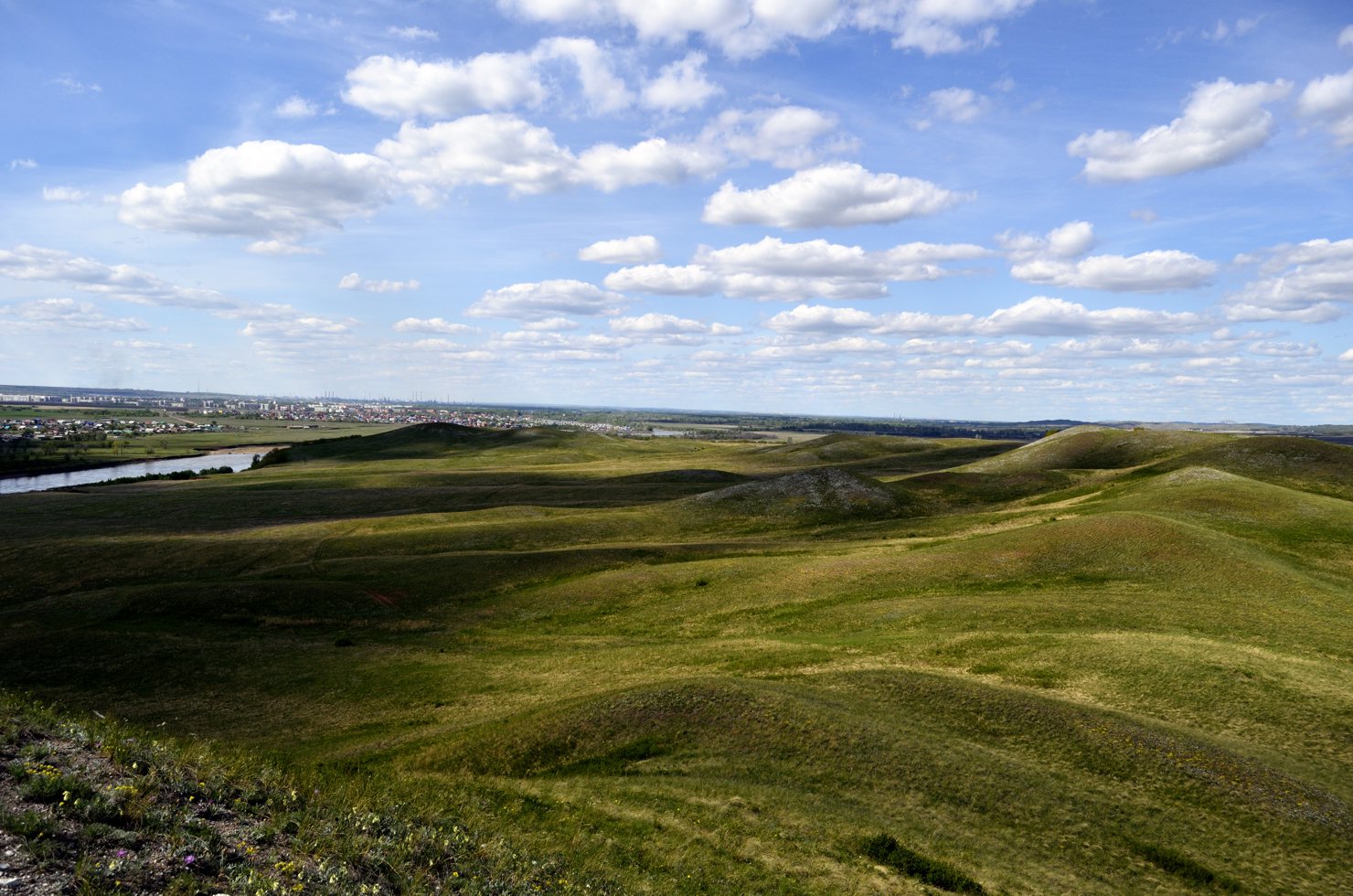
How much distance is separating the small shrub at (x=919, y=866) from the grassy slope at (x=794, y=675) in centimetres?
47

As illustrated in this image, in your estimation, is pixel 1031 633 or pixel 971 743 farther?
pixel 1031 633

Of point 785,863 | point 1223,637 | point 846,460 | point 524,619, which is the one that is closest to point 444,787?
point 785,863

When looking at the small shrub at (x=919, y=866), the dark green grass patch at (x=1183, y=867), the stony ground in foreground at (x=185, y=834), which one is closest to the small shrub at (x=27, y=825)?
the stony ground in foreground at (x=185, y=834)

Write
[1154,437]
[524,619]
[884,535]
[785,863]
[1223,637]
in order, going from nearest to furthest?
[785,863] < [1223,637] < [524,619] < [884,535] < [1154,437]

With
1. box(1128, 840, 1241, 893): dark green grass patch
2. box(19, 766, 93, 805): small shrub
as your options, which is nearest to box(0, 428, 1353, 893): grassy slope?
box(1128, 840, 1241, 893): dark green grass patch

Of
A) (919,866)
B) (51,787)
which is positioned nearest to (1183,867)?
(919,866)

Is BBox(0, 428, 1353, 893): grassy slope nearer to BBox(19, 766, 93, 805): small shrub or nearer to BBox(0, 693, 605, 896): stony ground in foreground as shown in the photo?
BBox(0, 693, 605, 896): stony ground in foreground

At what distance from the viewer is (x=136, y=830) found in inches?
540

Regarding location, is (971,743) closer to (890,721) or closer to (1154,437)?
(890,721)

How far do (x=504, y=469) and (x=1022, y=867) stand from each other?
16821cm

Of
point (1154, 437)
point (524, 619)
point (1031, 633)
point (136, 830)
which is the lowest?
point (524, 619)

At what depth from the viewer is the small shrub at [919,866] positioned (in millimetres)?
20062

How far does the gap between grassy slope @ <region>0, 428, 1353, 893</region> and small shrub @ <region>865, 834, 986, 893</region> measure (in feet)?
1.54

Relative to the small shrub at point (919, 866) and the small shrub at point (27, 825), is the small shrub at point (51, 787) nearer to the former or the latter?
the small shrub at point (27, 825)
